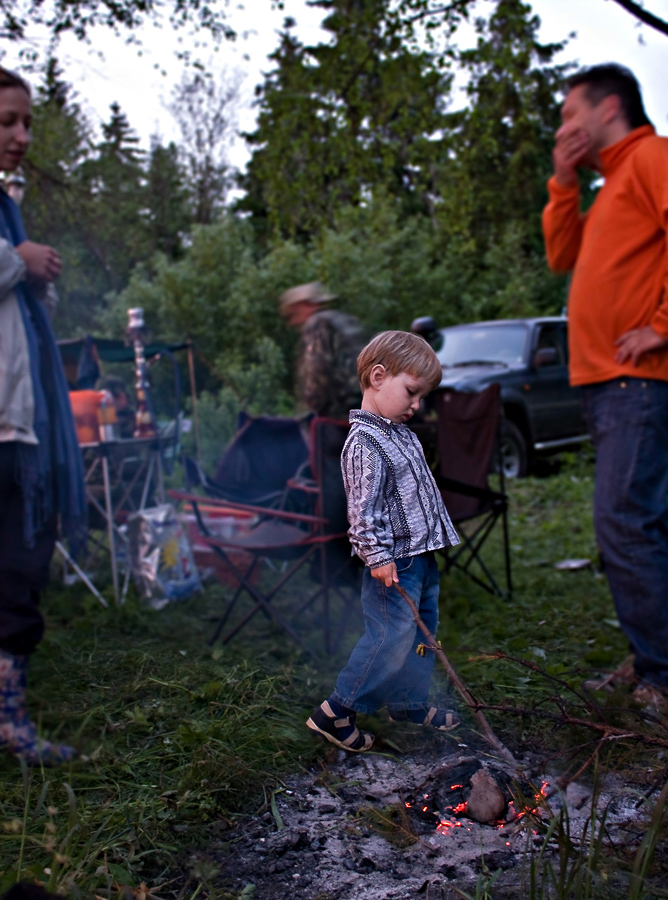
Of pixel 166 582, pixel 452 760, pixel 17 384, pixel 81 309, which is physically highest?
pixel 81 309

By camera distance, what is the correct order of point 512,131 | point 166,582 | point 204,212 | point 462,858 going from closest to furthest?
point 462,858
point 166,582
point 204,212
point 512,131

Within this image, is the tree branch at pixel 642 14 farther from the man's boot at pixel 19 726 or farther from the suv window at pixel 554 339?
the suv window at pixel 554 339

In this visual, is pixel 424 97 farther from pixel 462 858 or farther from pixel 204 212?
pixel 204 212

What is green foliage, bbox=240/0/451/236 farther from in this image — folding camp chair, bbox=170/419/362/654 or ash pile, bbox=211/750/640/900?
ash pile, bbox=211/750/640/900

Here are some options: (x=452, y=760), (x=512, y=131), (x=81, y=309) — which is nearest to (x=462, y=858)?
(x=452, y=760)

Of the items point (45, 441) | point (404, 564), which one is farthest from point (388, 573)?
point (45, 441)

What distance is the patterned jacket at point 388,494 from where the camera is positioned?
1.12 metres

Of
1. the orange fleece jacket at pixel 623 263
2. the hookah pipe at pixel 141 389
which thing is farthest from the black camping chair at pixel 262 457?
the orange fleece jacket at pixel 623 263

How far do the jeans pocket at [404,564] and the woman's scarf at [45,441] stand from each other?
151 cm

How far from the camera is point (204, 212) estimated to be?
A: 64.6ft

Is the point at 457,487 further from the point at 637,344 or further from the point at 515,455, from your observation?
A: the point at 515,455

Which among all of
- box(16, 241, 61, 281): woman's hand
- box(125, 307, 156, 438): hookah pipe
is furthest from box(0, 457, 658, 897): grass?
box(125, 307, 156, 438): hookah pipe

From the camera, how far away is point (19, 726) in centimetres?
220

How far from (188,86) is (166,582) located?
16635 millimetres
